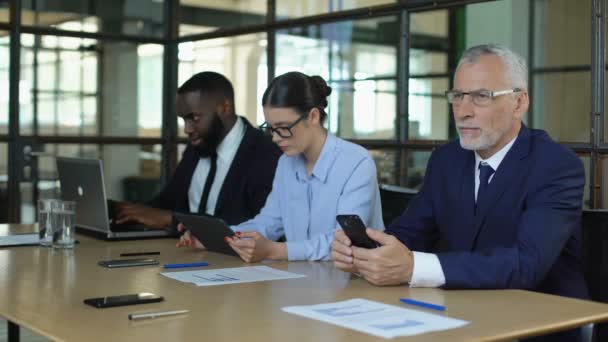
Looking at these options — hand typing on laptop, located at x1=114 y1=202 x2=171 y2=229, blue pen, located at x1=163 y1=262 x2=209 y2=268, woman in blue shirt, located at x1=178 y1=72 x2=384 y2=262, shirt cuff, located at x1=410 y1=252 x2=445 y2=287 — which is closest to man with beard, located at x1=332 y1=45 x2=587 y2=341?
shirt cuff, located at x1=410 y1=252 x2=445 y2=287

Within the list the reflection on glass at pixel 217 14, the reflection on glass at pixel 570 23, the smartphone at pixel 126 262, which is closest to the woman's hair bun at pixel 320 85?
the smartphone at pixel 126 262

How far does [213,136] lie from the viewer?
12.5 ft

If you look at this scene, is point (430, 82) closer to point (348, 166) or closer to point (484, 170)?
point (348, 166)

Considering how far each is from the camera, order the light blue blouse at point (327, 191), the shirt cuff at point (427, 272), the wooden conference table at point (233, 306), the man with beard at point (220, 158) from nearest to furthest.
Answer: the wooden conference table at point (233, 306) < the shirt cuff at point (427, 272) < the light blue blouse at point (327, 191) < the man with beard at point (220, 158)

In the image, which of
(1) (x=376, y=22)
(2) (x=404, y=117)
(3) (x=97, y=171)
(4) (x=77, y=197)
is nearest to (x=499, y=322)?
(3) (x=97, y=171)

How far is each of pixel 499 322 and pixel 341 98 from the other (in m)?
3.04

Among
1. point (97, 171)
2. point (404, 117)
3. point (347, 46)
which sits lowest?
point (97, 171)

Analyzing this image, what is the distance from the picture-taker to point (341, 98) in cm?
468

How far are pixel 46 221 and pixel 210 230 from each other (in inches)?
24.3

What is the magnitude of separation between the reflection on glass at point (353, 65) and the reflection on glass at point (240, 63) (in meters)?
0.20

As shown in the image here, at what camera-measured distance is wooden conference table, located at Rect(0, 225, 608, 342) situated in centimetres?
162

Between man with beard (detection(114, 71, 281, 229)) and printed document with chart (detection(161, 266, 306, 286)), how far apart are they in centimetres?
115

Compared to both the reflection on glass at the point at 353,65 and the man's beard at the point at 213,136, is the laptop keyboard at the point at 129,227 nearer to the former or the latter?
the man's beard at the point at 213,136

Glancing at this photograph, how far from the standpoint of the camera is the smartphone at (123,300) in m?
1.88
